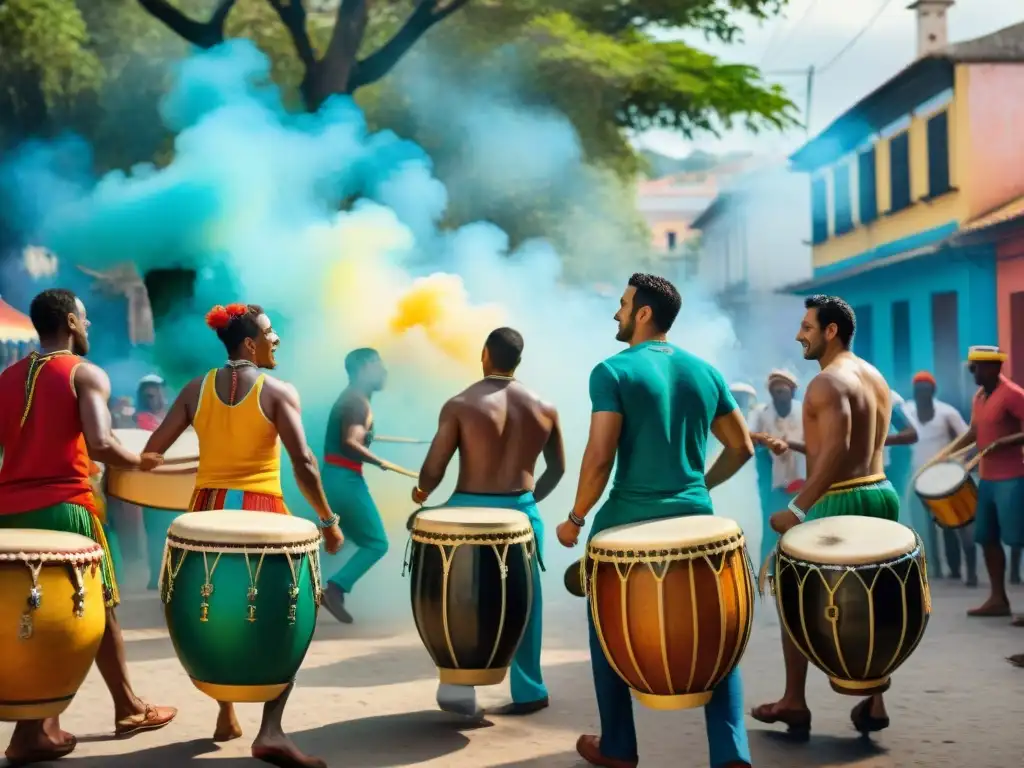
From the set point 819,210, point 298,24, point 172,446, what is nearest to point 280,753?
point 172,446

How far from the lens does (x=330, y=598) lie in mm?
9492

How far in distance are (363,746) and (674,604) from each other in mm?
1702

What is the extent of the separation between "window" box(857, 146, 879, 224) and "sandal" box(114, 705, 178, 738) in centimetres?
2253

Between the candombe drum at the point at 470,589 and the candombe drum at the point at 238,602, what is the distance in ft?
2.42

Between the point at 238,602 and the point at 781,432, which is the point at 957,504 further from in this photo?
the point at 238,602

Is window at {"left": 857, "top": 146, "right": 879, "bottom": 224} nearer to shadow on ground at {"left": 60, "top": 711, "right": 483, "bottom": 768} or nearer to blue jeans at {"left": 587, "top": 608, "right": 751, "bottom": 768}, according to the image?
shadow on ground at {"left": 60, "top": 711, "right": 483, "bottom": 768}

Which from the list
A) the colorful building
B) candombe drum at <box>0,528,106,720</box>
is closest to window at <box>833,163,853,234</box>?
the colorful building

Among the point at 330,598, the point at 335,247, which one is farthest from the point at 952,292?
the point at 330,598

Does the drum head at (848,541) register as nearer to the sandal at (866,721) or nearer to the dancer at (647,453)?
the dancer at (647,453)

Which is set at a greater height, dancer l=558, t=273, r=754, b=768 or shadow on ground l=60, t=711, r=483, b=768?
dancer l=558, t=273, r=754, b=768

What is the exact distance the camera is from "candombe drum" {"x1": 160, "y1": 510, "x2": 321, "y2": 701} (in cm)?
555

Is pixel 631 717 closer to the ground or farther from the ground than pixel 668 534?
closer to the ground

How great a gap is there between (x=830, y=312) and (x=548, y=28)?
16.7m

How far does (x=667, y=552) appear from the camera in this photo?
17.2ft
